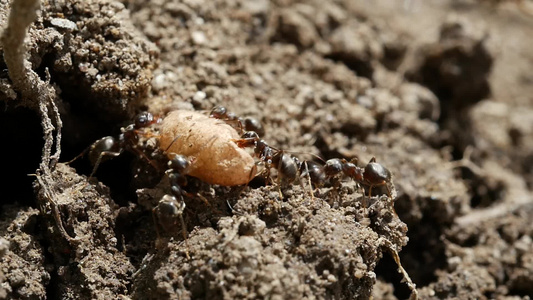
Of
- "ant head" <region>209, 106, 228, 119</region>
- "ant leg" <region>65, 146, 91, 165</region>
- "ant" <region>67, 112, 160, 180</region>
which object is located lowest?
"ant leg" <region>65, 146, 91, 165</region>

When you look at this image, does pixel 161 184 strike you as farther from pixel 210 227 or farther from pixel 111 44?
pixel 111 44

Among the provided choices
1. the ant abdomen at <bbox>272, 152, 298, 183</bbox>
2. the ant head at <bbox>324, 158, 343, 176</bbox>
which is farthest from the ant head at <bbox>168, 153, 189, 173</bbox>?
the ant head at <bbox>324, 158, 343, 176</bbox>

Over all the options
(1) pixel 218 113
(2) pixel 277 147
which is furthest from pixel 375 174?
(1) pixel 218 113

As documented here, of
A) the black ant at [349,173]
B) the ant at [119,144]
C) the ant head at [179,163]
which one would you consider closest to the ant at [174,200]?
the ant head at [179,163]

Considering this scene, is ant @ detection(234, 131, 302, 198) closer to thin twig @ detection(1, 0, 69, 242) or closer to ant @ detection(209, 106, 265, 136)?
ant @ detection(209, 106, 265, 136)

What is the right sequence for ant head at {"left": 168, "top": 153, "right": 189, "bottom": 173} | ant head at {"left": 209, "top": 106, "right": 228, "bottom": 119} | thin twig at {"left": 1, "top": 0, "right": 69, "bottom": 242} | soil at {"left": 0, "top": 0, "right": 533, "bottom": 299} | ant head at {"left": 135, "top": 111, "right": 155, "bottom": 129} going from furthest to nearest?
ant head at {"left": 209, "top": 106, "right": 228, "bottom": 119}, ant head at {"left": 135, "top": 111, "right": 155, "bottom": 129}, ant head at {"left": 168, "top": 153, "right": 189, "bottom": 173}, soil at {"left": 0, "top": 0, "right": 533, "bottom": 299}, thin twig at {"left": 1, "top": 0, "right": 69, "bottom": 242}

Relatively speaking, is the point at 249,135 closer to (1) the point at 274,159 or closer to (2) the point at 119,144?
(1) the point at 274,159
